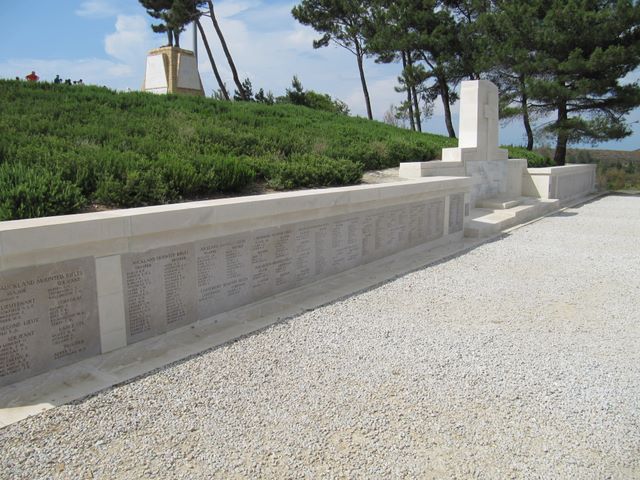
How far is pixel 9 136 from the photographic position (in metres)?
5.77

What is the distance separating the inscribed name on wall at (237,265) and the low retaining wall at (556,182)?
7969mm

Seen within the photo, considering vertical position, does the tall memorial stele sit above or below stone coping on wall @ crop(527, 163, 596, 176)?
above

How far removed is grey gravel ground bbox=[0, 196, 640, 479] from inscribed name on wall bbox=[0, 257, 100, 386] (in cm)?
54

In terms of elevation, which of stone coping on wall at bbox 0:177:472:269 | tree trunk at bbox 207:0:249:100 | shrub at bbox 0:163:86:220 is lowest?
stone coping on wall at bbox 0:177:472:269

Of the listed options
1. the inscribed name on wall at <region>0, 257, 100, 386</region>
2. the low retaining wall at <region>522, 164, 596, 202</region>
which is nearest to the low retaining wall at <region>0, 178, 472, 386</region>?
the inscribed name on wall at <region>0, 257, 100, 386</region>

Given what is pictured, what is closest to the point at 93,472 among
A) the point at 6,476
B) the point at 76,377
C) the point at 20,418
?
the point at 6,476

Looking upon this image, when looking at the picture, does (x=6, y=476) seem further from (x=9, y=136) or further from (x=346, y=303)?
(x=9, y=136)

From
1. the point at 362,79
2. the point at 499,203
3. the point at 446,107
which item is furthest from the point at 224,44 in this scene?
the point at 499,203

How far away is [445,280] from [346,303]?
1.55 meters

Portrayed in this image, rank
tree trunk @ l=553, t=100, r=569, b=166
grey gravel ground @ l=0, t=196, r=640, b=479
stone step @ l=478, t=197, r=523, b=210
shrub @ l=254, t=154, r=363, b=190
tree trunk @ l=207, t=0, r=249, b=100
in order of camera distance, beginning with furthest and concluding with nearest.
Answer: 1. tree trunk @ l=207, t=0, r=249, b=100
2. tree trunk @ l=553, t=100, r=569, b=166
3. stone step @ l=478, t=197, r=523, b=210
4. shrub @ l=254, t=154, r=363, b=190
5. grey gravel ground @ l=0, t=196, r=640, b=479

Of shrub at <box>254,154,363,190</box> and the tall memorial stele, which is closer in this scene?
shrub at <box>254,154,363,190</box>

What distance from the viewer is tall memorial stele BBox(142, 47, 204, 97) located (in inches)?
688

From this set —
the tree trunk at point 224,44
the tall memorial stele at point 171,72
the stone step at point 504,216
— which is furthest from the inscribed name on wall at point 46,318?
the tree trunk at point 224,44

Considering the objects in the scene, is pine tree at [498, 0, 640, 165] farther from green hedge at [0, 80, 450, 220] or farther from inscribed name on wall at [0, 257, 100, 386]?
inscribed name on wall at [0, 257, 100, 386]
